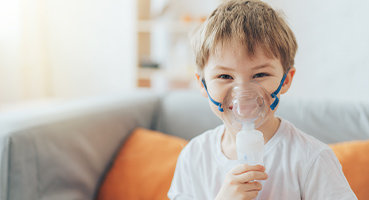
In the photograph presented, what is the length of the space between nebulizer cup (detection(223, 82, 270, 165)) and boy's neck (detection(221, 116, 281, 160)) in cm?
6

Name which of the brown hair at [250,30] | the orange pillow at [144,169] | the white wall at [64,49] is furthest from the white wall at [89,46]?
the brown hair at [250,30]

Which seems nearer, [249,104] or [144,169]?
[249,104]

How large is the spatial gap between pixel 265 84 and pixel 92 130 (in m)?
0.73

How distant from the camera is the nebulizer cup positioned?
0.53 metres

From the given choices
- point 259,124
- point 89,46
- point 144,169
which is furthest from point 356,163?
point 89,46

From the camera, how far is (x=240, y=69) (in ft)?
1.78

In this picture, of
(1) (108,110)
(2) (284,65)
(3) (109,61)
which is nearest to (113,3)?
(3) (109,61)

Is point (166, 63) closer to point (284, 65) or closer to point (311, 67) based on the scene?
point (311, 67)

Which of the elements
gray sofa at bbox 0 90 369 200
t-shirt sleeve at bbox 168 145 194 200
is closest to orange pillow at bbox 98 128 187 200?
gray sofa at bbox 0 90 369 200

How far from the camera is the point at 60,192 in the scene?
38.9 inches

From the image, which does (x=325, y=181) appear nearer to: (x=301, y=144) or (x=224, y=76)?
(x=301, y=144)

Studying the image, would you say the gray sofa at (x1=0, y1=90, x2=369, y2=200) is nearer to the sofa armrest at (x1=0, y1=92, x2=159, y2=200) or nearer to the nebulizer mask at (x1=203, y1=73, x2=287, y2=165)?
the sofa armrest at (x1=0, y1=92, x2=159, y2=200)

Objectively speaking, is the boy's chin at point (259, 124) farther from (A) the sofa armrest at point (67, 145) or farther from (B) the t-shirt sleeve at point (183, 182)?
(A) the sofa armrest at point (67, 145)

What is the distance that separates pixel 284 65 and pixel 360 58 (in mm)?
256
